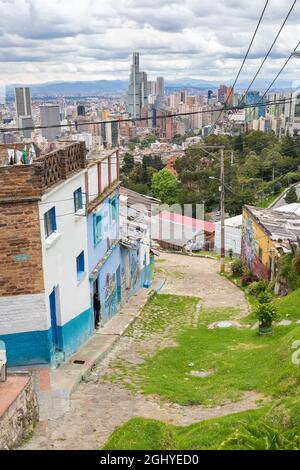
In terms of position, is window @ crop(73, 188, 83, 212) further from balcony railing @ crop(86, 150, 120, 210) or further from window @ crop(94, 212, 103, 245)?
window @ crop(94, 212, 103, 245)

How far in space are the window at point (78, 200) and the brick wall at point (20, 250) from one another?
262 cm

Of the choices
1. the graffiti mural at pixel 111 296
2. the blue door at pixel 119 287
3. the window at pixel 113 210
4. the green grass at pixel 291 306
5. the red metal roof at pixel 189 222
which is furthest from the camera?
the red metal roof at pixel 189 222

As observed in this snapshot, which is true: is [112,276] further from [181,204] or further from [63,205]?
[181,204]

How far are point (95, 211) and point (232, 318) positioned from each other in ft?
18.9

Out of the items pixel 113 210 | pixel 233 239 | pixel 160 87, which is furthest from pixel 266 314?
pixel 160 87

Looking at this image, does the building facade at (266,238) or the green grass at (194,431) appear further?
the building facade at (266,238)

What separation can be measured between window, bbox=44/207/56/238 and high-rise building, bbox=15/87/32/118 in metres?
12.1

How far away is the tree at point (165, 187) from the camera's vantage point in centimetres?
6088

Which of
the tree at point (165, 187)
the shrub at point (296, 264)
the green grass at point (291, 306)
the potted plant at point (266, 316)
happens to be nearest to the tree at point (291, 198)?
the tree at point (165, 187)

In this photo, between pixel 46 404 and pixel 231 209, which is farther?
pixel 231 209

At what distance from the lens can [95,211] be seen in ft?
47.7

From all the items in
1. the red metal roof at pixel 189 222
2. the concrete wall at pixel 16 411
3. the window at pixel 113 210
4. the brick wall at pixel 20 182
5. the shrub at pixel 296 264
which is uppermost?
the brick wall at pixel 20 182

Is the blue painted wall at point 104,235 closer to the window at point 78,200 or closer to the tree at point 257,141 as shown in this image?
the window at point 78,200
